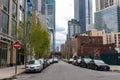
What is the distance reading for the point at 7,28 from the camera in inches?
1826

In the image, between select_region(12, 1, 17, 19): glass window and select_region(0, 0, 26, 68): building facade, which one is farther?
select_region(12, 1, 17, 19): glass window

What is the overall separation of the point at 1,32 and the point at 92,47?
82506 mm

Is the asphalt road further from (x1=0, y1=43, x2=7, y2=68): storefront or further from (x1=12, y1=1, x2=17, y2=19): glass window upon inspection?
(x1=12, y1=1, x2=17, y2=19): glass window

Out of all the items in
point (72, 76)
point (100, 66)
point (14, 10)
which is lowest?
point (72, 76)

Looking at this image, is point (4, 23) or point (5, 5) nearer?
point (4, 23)

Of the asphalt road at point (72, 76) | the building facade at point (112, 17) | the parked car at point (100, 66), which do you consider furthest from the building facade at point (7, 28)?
the building facade at point (112, 17)

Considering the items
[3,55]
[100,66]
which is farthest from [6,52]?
[100,66]

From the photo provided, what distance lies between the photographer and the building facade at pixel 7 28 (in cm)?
4269

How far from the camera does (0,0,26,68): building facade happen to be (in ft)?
140

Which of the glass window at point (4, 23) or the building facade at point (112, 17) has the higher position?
the building facade at point (112, 17)

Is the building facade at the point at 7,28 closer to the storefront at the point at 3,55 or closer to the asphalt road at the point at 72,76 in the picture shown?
the storefront at the point at 3,55

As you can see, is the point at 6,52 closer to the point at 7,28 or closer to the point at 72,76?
the point at 7,28

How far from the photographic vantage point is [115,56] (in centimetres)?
5338

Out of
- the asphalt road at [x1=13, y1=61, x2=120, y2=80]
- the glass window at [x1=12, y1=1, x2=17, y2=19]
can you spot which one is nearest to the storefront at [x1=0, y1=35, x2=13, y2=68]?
the glass window at [x1=12, y1=1, x2=17, y2=19]
